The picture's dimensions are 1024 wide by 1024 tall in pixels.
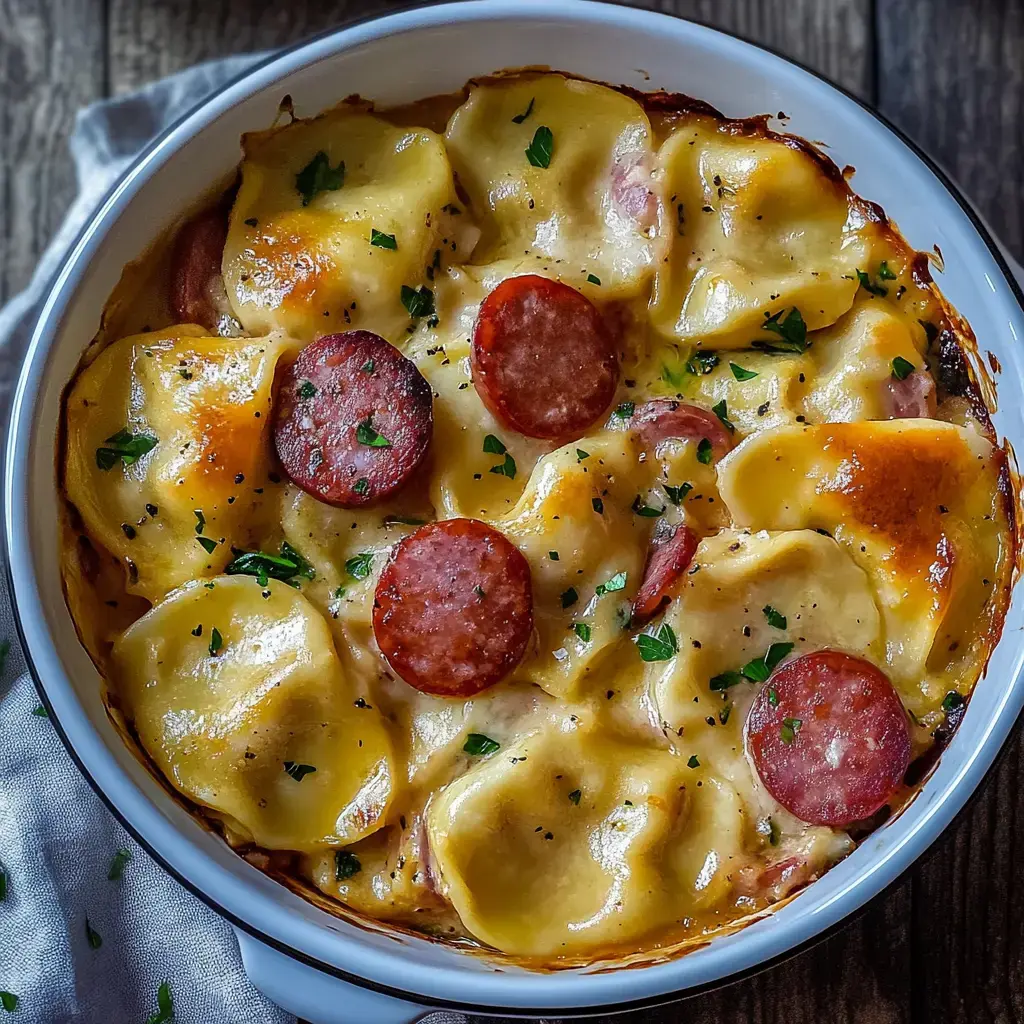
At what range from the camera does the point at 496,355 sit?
2486 millimetres

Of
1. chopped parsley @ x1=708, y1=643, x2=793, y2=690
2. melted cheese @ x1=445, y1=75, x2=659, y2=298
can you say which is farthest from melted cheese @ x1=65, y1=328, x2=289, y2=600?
chopped parsley @ x1=708, y1=643, x2=793, y2=690

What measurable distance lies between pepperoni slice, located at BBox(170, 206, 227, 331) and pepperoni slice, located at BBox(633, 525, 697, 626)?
110 centimetres

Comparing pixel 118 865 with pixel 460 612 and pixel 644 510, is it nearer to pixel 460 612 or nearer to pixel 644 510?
pixel 460 612

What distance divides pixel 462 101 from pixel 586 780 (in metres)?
1.57

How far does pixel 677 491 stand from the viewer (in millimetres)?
2486

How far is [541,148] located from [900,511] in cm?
112

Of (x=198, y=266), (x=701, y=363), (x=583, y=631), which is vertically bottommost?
(x=583, y=631)

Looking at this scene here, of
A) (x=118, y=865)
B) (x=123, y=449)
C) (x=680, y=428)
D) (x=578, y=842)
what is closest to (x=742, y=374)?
(x=680, y=428)

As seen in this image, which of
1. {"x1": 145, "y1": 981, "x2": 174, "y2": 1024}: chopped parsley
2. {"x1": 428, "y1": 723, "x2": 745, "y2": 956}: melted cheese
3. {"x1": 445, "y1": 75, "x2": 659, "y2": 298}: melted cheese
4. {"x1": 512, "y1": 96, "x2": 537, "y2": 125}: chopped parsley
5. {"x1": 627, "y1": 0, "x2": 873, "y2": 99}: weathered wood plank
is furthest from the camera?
{"x1": 627, "y1": 0, "x2": 873, "y2": 99}: weathered wood plank

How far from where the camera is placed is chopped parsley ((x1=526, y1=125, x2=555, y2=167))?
269cm

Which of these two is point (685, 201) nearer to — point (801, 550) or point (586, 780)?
point (801, 550)

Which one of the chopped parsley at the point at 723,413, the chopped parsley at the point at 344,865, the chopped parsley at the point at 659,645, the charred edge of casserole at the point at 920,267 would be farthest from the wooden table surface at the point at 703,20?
the chopped parsley at the point at 344,865

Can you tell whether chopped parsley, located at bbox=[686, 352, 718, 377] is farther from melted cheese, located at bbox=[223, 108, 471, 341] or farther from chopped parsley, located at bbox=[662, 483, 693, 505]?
melted cheese, located at bbox=[223, 108, 471, 341]

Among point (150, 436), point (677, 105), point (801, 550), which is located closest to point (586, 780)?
point (801, 550)
